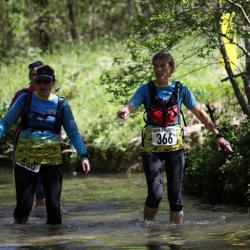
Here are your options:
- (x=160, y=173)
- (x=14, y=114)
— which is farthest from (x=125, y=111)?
(x=14, y=114)

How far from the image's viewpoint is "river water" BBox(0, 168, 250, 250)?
23.2 ft

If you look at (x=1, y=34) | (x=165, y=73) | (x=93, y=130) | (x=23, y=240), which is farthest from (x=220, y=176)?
(x=1, y=34)

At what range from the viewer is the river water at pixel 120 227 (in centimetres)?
706

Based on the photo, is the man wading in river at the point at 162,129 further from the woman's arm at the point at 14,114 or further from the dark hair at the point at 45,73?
the woman's arm at the point at 14,114

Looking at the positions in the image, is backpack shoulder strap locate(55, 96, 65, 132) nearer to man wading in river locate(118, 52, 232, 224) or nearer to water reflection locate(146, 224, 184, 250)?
man wading in river locate(118, 52, 232, 224)

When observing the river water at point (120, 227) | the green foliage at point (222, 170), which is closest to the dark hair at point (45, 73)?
the river water at point (120, 227)

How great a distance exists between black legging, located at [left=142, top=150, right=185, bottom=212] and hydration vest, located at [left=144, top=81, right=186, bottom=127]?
0.35 metres

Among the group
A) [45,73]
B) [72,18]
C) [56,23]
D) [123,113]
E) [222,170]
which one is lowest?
[222,170]

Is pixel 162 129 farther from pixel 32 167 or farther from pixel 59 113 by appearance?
pixel 32 167

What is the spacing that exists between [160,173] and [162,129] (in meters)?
0.49

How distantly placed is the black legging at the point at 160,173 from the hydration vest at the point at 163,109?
0.35m

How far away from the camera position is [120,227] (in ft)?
28.2

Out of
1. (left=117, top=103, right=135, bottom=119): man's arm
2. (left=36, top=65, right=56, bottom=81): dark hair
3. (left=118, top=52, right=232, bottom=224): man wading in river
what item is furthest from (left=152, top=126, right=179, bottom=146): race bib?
(left=36, top=65, right=56, bottom=81): dark hair

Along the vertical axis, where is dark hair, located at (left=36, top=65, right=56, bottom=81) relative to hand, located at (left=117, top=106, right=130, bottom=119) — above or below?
above
